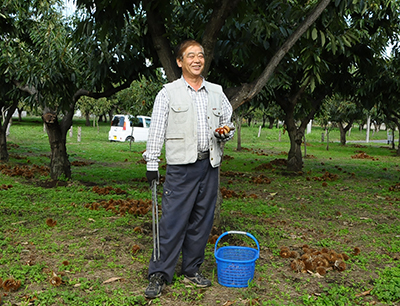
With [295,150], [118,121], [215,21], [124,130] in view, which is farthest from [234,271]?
[118,121]

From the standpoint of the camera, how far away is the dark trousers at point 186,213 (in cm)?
352

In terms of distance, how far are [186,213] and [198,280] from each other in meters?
0.70

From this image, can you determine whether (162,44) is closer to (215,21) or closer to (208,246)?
(215,21)

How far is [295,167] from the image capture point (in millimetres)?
12289

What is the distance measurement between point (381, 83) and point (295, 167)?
11.4 feet

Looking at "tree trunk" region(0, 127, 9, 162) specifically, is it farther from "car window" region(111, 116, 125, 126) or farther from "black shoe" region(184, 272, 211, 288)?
"car window" region(111, 116, 125, 126)

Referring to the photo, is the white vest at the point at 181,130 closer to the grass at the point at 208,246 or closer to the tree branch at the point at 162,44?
the grass at the point at 208,246

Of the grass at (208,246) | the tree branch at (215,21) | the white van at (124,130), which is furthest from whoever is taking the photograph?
the white van at (124,130)

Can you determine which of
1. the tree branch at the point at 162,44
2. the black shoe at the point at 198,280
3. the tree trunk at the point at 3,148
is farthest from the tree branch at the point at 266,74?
the tree trunk at the point at 3,148

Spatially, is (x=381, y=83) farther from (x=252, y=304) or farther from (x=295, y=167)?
(x=252, y=304)

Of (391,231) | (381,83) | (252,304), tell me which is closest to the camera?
(252,304)

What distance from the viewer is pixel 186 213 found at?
354 centimetres

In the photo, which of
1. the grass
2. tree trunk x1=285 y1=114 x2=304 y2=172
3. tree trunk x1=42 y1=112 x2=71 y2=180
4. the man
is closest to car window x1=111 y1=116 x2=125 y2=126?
tree trunk x1=285 y1=114 x2=304 y2=172

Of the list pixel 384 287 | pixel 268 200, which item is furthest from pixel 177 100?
pixel 268 200
